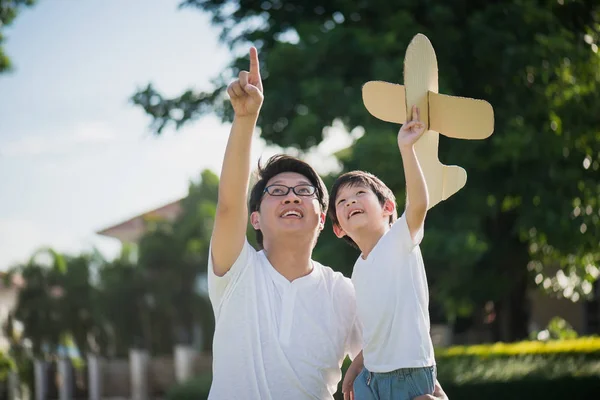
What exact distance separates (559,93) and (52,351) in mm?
12225

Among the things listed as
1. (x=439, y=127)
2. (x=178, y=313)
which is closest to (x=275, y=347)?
(x=439, y=127)

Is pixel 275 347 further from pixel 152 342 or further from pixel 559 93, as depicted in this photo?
pixel 152 342

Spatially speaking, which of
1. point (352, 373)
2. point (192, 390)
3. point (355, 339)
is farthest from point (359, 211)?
point (192, 390)

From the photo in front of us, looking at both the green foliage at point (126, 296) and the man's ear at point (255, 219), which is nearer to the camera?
the man's ear at point (255, 219)

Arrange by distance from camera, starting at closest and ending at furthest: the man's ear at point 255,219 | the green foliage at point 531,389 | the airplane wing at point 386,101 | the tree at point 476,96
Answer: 1. the airplane wing at point 386,101
2. the man's ear at point 255,219
3. the green foliage at point 531,389
4. the tree at point 476,96

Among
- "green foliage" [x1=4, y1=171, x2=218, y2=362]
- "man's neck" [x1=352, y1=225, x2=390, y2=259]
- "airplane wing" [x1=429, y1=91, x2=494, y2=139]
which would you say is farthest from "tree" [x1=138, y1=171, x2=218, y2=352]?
"airplane wing" [x1=429, y1=91, x2=494, y2=139]

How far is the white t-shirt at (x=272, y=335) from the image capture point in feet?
9.84

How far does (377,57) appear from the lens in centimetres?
1053

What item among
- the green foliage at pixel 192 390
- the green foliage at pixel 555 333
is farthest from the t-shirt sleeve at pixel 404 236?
the green foliage at pixel 555 333

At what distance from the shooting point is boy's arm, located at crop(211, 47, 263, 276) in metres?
2.82

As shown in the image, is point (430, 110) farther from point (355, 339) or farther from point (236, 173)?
point (355, 339)

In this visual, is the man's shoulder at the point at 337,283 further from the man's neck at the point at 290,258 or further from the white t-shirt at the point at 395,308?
the white t-shirt at the point at 395,308

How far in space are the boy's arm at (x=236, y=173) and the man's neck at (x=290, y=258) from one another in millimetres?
235

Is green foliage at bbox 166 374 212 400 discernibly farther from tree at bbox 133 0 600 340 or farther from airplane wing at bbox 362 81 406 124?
airplane wing at bbox 362 81 406 124
